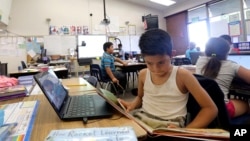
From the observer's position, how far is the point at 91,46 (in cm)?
770

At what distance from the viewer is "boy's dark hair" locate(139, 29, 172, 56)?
1.07 metres

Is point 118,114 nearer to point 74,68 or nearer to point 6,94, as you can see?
point 6,94

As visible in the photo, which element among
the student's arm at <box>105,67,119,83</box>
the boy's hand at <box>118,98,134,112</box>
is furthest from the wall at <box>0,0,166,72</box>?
the boy's hand at <box>118,98,134,112</box>

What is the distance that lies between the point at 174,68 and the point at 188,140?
0.52m

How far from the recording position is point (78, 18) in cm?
773

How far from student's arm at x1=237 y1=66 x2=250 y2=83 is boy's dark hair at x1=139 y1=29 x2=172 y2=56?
35.2 inches

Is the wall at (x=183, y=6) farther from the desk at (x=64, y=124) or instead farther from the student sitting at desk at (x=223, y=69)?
the desk at (x=64, y=124)

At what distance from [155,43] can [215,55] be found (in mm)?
953

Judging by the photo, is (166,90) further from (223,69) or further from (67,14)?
(67,14)

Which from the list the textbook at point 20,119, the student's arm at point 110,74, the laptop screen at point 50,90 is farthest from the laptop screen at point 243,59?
the student's arm at point 110,74

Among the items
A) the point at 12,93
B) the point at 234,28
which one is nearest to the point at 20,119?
the point at 12,93

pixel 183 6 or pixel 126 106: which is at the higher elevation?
pixel 183 6

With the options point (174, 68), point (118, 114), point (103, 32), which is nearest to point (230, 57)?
point (174, 68)

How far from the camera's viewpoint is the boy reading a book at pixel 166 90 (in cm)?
103
